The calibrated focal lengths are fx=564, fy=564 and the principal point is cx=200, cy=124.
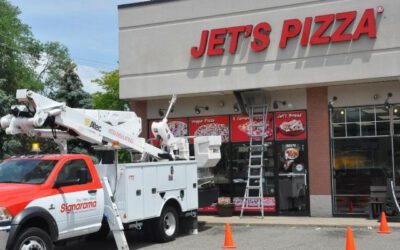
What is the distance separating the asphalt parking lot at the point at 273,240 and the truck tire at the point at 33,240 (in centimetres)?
301

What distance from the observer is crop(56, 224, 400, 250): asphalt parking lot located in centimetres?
1234

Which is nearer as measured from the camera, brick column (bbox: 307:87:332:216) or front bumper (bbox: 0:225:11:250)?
front bumper (bbox: 0:225:11:250)

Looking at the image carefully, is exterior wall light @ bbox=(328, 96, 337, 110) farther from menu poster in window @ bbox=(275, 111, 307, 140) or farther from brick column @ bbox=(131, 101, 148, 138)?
brick column @ bbox=(131, 101, 148, 138)

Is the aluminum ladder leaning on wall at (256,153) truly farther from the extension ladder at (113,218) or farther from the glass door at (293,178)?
the extension ladder at (113,218)

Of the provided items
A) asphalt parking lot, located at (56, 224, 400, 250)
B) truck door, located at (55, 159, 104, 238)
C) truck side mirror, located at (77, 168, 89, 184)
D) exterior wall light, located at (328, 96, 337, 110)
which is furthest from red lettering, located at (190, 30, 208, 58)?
truck side mirror, located at (77, 168, 89, 184)

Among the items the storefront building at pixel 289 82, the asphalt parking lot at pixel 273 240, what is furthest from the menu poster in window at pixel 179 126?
the asphalt parking lot at pixel 273 240

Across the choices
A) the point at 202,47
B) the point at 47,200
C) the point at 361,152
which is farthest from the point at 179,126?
the point at 47,200

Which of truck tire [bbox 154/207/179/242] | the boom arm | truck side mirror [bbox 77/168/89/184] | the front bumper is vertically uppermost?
the boom arm

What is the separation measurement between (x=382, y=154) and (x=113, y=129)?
8.33m

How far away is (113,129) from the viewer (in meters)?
12.6

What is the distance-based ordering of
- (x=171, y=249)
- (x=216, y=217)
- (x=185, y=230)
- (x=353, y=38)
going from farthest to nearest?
(x=216, y=217)
(x=353, y=38)
(x=185, y=230)
(x=171, y=249)

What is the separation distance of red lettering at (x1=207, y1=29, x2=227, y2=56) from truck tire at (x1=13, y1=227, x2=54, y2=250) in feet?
30.8

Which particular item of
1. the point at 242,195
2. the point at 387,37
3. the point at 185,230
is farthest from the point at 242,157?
the point at 387,37

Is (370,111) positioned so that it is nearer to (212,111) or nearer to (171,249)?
(212,111)
